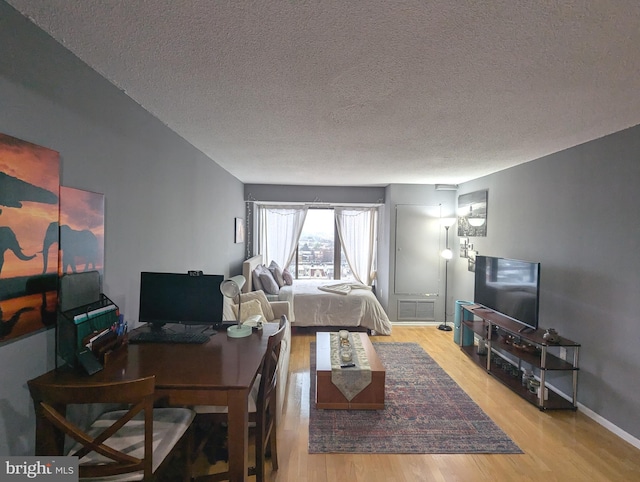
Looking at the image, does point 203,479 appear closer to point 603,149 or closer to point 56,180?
point 56,180

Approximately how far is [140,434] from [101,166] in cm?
145

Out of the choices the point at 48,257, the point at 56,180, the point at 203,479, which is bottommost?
the point at 203,479

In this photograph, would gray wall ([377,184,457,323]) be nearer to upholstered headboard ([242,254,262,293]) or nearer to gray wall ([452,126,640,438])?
gray wall ([452,126,640,438])

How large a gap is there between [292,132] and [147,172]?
3.90 ft

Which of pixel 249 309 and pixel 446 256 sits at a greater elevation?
pixel 446 256

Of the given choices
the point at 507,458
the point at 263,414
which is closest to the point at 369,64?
the point at 263,414

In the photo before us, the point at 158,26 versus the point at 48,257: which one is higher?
the point at 158,26

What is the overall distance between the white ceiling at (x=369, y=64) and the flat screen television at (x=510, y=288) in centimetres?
130

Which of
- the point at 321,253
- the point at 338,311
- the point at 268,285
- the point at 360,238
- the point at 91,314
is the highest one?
the point at 360,238

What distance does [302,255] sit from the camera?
6258 mm

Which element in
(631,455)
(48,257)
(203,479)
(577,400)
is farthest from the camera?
(577,400)

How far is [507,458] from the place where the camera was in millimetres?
2139

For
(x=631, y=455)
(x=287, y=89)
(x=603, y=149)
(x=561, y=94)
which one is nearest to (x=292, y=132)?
(x=287, y=89)

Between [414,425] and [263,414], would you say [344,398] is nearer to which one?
[414,425]
